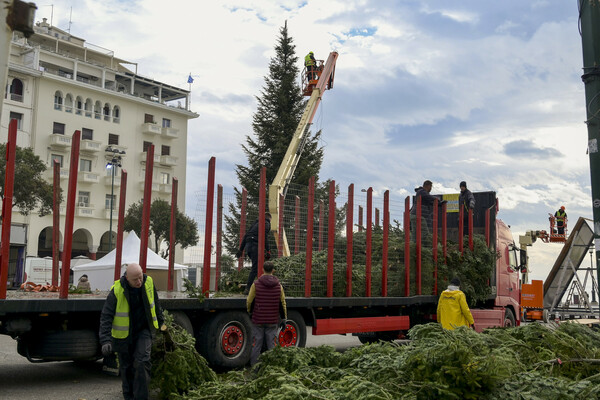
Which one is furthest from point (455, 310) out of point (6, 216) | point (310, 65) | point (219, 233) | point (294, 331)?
point (310, 65)

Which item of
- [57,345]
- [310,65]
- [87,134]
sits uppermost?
[87,134]

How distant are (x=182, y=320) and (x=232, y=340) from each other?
109cm

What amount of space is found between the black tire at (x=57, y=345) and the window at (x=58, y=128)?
156 feet

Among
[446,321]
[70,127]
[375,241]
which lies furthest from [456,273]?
[70,127]

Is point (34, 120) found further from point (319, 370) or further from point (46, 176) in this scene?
point (319, 370)

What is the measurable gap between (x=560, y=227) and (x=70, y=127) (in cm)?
4088

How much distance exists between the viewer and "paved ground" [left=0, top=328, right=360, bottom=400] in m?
7.85

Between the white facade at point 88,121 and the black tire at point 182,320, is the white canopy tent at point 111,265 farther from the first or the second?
the white facade at point 88,121

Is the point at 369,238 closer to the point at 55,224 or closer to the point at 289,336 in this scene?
the point at 289,336

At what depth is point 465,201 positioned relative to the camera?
1458 centimetres

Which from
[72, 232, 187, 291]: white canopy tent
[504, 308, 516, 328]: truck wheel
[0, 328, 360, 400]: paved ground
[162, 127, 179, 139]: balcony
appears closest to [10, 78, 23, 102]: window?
[162, 127, 179, 139]: balcony

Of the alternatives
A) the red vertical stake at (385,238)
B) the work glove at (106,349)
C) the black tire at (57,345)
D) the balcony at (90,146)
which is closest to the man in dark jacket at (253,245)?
the red vertical stake at (385,238)

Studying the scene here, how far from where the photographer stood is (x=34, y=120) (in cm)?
5084

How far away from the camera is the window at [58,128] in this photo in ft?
171
